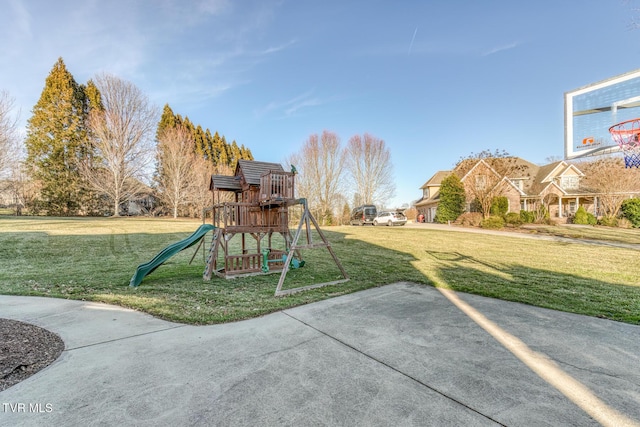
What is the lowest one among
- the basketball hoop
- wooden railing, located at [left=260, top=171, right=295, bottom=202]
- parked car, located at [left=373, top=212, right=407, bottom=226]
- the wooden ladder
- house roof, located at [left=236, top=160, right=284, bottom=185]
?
the wooden ladder

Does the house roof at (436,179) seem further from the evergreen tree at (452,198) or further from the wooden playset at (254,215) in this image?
the wooden playset at (254,215)

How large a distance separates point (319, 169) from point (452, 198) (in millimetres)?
14383

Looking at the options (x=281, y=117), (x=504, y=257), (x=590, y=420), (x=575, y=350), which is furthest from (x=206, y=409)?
(x=281, y=117)

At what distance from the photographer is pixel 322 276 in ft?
23.5

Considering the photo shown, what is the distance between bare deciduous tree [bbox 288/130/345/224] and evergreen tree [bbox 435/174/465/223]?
1200 centimetres

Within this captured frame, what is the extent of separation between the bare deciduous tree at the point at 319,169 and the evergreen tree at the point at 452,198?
39.4ft

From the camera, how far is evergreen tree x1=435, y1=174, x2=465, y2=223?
25.7 m

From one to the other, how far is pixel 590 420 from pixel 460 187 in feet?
86.9

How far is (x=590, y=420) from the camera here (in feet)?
6.43

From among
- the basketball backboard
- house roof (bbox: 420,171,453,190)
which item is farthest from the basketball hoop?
house roof (bbox: 420,171,453,190)

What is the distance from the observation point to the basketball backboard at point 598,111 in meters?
9.74

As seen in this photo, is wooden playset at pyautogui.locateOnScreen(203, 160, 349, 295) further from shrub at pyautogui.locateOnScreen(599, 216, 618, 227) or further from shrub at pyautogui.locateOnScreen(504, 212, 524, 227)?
shrub at pyautogui.locateOnScreen(599, 216, 618, 227)

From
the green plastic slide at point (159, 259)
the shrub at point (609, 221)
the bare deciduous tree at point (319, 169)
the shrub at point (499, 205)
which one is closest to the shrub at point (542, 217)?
the shrub at point (499, 205)

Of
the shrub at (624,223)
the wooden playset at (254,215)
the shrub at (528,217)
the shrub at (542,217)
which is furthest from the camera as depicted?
the shrub at (528,217)
